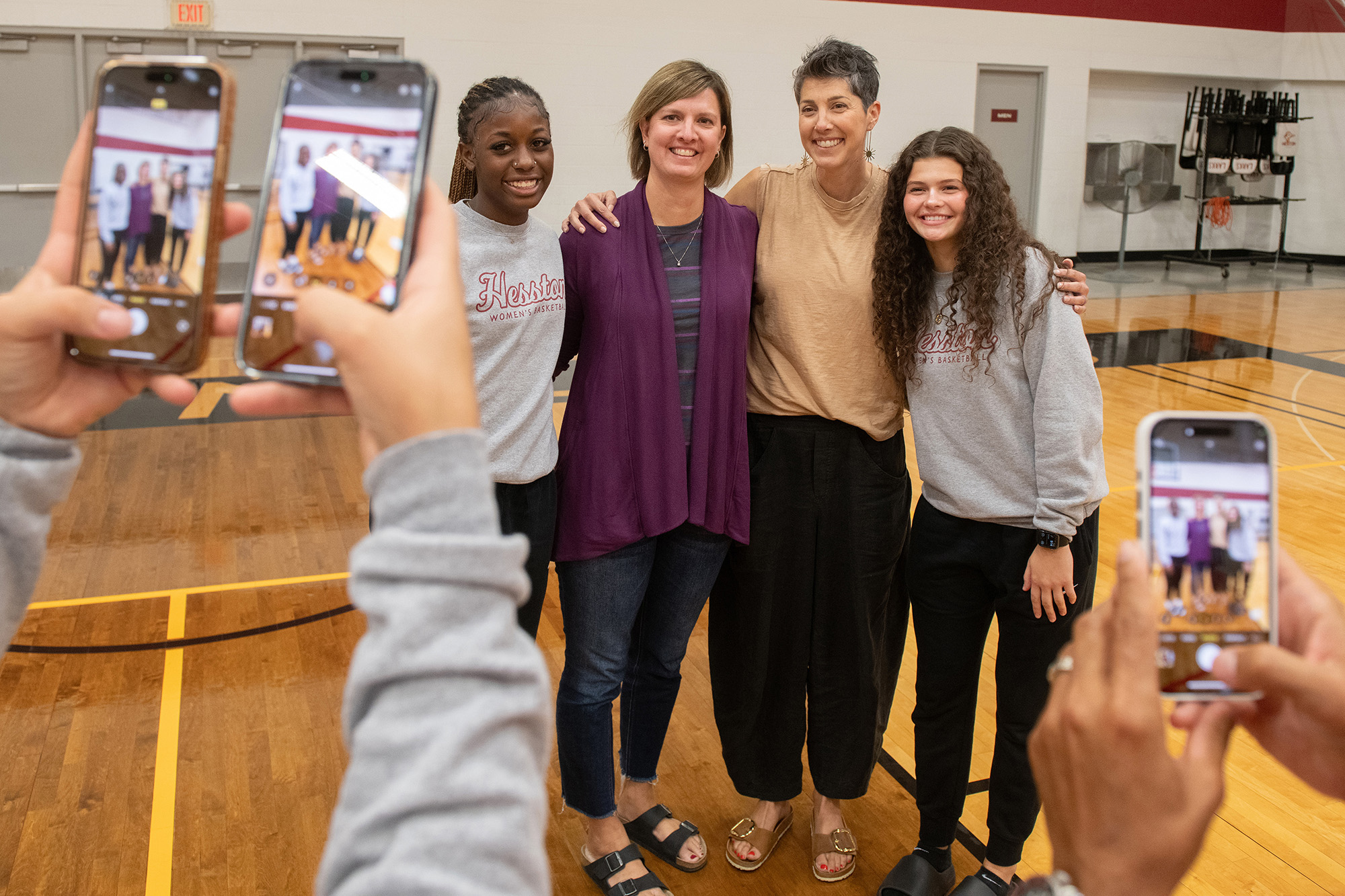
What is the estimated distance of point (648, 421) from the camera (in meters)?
2.25

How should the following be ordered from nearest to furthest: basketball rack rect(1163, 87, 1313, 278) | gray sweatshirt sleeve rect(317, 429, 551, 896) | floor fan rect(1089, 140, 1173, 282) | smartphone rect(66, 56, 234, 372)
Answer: gray sweatshirt sleeve rect(317, 429, 551, 896), smartphone rect(66, 56, 234, 372), floor fan rect(1089, 140, 1173, 282), basketball rack rect(1163, 87, 1313, 278)

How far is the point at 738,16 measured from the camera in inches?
431

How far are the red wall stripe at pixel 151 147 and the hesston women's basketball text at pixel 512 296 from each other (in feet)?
3.84

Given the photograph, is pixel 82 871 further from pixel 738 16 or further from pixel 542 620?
pixel 738 16

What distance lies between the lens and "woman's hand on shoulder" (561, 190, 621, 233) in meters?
2.32

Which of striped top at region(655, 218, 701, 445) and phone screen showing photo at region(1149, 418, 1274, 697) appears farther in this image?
striped top at region(655, 218, 701, 445)

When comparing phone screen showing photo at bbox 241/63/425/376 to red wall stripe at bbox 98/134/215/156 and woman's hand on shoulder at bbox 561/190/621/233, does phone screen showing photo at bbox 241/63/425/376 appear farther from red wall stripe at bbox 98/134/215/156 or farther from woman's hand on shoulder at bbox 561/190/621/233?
woman's hand on shoulder at bbox 561/190/621/233

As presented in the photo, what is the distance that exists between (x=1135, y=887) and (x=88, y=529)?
4.93m

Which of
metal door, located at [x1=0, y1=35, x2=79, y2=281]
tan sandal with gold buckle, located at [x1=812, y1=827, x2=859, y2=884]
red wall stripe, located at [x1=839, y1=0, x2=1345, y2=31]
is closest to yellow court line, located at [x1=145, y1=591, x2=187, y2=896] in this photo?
Result: tan sandal with gold buckle, located at [x1=812, y1=827, x2=859, y2=884]

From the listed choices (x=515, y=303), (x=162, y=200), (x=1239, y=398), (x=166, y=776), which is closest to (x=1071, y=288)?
(x=515, y=303)

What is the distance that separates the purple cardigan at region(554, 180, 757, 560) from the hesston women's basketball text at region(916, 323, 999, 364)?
15.9 inches

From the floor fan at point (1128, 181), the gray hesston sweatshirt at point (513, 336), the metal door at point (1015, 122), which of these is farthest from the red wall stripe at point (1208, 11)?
the gray hesston sweatshirt at point (513, 336)

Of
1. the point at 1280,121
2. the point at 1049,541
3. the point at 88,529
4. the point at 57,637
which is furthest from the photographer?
the point at 1280,121

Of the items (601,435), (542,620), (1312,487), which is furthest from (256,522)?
(1312,487)
